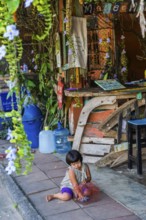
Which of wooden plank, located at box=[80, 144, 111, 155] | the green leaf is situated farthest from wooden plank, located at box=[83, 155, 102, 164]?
the green leaf

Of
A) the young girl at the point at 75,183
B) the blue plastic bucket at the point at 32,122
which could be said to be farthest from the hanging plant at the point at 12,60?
the blue plastic bucket at the point at 32,122

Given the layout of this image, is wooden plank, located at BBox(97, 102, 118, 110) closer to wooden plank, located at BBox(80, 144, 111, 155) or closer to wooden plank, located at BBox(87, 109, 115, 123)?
wooden plank, located at BBox(87, 109, 115, 123)

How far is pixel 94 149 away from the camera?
5539 millimetres

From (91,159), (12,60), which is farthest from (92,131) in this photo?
(12,60)

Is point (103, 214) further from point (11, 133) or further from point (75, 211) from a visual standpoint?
point (11, 133)

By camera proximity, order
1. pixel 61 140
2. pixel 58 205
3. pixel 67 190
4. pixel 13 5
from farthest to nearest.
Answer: pixel 61 140 < pixel 67 190 < pixel 58 205 < pixel 13 5

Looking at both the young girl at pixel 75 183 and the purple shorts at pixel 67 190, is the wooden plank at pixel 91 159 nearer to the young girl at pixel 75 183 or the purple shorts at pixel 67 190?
the young girl at pixel 75 183

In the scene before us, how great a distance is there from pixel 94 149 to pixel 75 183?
146 cm

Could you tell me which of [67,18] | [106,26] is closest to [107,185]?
[67,18]

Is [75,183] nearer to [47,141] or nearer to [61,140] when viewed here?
[61,140]

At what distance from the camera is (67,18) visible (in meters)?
5.79

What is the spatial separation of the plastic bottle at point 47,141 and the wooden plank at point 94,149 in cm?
86

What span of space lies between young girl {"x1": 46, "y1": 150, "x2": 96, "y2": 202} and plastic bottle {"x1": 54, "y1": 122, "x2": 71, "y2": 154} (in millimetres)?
1918

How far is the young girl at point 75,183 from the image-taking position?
4133mm
